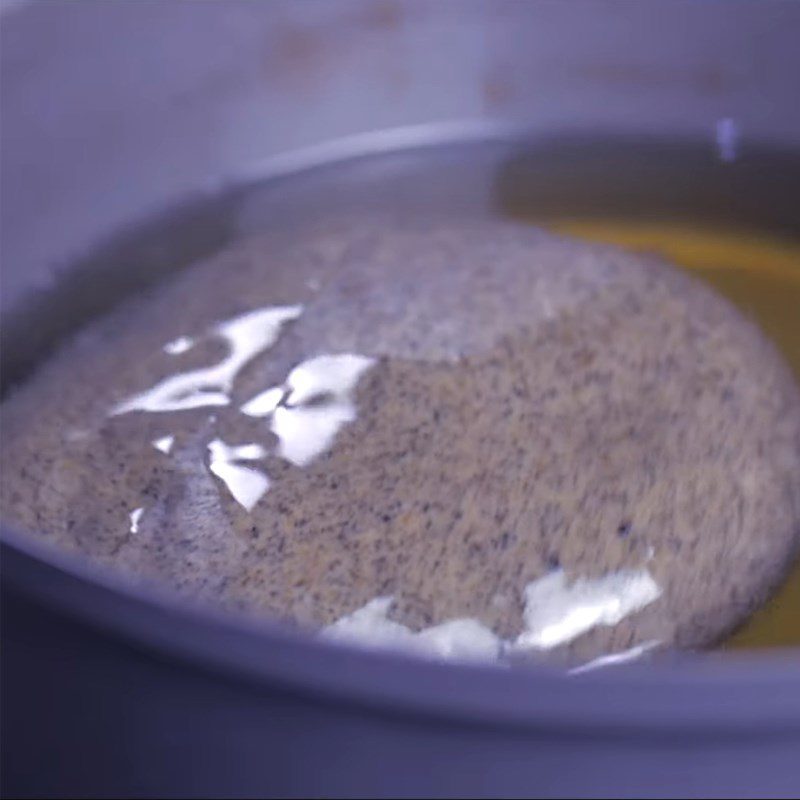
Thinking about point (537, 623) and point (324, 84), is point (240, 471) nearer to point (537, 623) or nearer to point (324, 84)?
point (537, 623)

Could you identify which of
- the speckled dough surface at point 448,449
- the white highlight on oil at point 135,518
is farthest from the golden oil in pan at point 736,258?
the white highlight on oil at point 135,518

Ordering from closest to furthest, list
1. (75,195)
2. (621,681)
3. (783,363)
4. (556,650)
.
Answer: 1. (621,681)
2. (556,650)
3. (783,363)
4. (75,195)

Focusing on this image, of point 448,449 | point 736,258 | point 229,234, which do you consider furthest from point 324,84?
point 448,449

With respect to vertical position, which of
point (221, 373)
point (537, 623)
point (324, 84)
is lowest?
point (537, 623)

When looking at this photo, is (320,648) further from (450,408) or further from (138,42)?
(138,42)

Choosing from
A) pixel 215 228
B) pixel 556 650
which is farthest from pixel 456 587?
pixel 215 228

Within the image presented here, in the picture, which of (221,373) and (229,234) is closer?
(221,373)
